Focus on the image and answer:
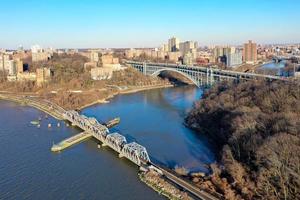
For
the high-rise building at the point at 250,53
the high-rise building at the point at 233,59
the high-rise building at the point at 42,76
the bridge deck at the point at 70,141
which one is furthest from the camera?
the high-rise building at the point at 250,53

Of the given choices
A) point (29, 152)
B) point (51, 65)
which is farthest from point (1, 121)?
point (51, 65)

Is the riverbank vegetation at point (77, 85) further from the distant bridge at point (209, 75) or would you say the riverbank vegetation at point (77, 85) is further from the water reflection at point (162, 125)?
the distant bridge at point (209, 75)

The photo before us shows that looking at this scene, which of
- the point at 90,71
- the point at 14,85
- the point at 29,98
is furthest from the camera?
the point at 90,71

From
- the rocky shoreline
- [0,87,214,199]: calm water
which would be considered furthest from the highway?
[0,87,214,199]: calm water

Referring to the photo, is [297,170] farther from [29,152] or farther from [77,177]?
[29,152]

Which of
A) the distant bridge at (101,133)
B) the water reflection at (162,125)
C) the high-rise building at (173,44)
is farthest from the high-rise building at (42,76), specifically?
the high-rise building at (173,44)

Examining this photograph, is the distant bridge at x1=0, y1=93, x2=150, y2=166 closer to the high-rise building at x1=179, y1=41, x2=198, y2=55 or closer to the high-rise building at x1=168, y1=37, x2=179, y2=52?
the high-rise building at x1=179, y1=41, x2=198, y2=55
